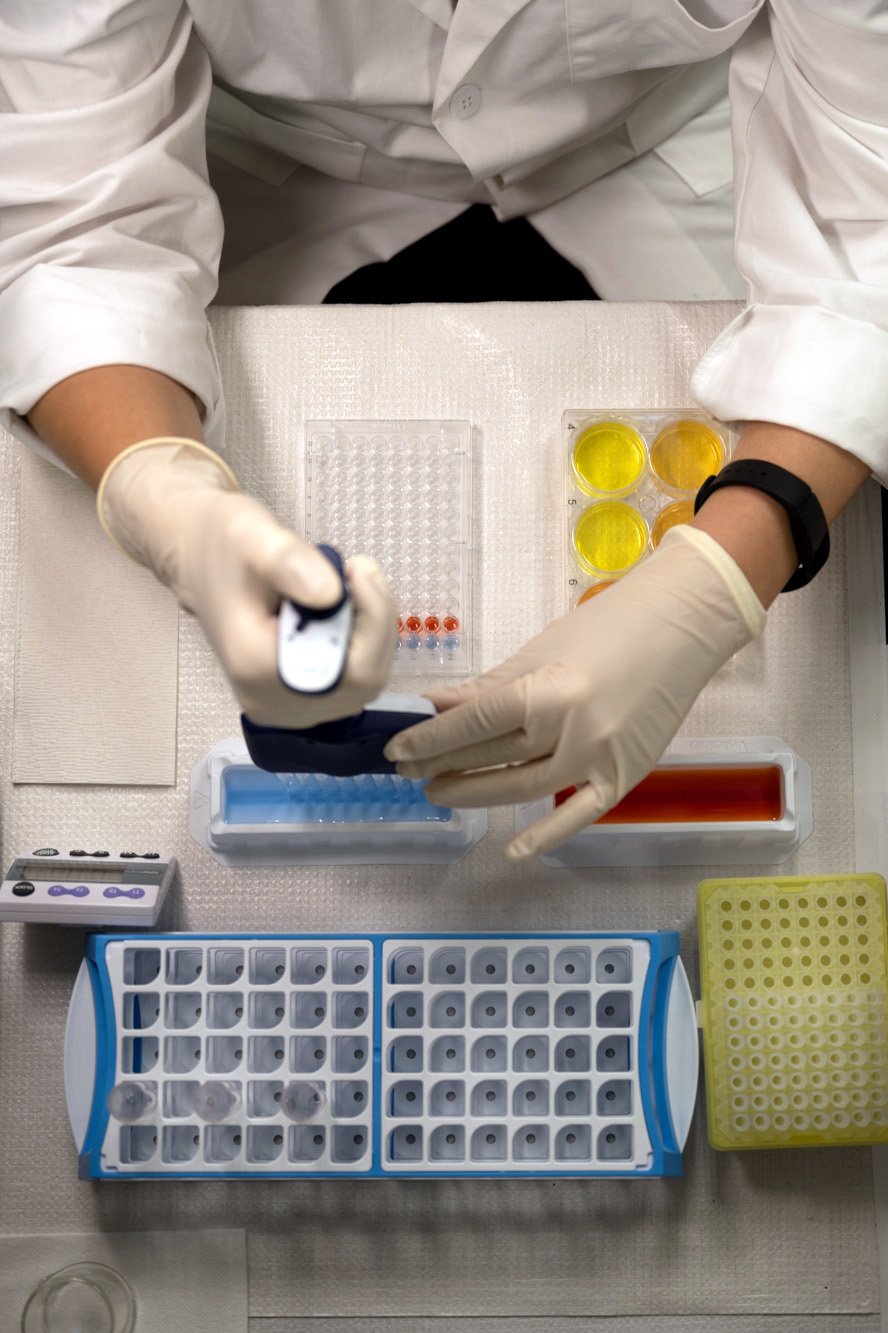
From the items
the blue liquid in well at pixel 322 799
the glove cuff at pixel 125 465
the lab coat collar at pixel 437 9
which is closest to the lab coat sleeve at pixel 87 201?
the glove cuff at pixel 125 465

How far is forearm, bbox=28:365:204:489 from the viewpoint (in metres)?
0.95

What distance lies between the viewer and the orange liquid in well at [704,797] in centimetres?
109

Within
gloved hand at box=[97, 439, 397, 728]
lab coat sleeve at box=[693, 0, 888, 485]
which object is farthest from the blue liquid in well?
lab coat sleeve at box=[693, 0, 888, 485]

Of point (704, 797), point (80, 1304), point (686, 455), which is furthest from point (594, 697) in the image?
point (80, 1304)

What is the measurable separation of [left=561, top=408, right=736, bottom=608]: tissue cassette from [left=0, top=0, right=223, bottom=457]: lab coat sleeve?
15.2 inches

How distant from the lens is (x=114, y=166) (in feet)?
3.29

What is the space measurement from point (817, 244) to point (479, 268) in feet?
1.78

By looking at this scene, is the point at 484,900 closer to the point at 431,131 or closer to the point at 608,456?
the point at 608,456

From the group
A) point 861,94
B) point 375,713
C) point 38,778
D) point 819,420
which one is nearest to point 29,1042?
point 38,778

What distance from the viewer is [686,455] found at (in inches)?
45.6

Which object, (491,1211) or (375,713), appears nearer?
(375,713)

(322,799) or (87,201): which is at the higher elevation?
(87,201)

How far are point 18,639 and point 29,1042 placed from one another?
41cm

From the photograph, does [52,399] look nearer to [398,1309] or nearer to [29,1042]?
[29,1042]
